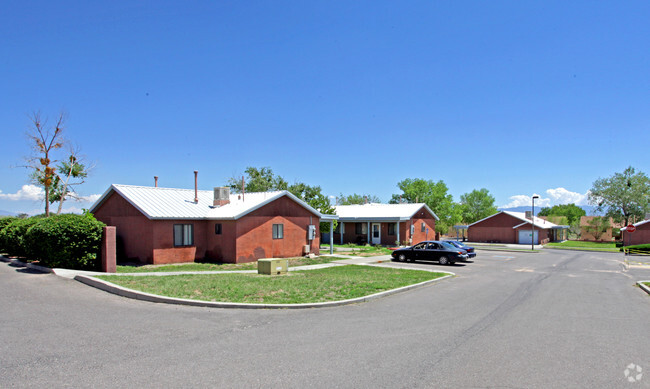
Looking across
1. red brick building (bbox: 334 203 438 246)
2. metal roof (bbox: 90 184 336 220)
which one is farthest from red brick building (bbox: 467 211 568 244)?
metal roof (bbox: 90 184 336 220)

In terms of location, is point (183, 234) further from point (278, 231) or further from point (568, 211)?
point (568, 211)

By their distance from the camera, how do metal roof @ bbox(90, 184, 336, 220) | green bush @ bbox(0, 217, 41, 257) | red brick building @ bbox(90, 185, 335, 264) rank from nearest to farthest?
green bush @ bbox(0, 217, 41, 257) < red brick building @ bbox(90, 185, 335, 264) < metal roof @ bbox(90, 184, 336, 220)

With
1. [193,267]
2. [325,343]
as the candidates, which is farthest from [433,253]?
[325,343]

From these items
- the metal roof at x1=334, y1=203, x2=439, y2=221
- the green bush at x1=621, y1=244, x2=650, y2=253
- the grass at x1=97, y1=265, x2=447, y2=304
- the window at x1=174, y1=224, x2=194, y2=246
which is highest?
the metal roof at x1=334, y1=203, x2=439, y2=221

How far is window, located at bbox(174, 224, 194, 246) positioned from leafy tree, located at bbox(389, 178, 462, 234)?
2165 inches

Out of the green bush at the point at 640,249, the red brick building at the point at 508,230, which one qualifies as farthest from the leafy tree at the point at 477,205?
the green bush at the point at 640,249

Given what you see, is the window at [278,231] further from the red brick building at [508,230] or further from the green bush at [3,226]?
the red brick building at [508,230]

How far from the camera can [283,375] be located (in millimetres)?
5820

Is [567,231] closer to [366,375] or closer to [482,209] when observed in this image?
[482,209]

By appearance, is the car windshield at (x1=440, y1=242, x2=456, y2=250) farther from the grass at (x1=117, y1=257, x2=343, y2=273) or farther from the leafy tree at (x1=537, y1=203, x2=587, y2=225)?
the leafy tree at (x1=537, y1=203, x2=587, y2=225)

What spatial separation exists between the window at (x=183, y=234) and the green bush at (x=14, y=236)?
6.25 metres

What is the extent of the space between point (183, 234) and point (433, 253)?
559 inches

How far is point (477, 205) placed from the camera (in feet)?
324

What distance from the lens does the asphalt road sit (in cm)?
573
